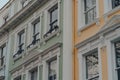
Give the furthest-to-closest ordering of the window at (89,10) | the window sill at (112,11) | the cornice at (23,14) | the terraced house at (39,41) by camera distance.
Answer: the cornice at (23,14), the terraced house at (39,41), the window at (89,10), the window sill at (112,11)

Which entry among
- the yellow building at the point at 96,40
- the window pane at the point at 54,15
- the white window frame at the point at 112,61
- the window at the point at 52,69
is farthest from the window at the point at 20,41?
the white window frame at the point at 112,61

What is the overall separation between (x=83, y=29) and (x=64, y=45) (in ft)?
4.53

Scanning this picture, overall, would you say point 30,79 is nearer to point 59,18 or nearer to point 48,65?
point 48,65

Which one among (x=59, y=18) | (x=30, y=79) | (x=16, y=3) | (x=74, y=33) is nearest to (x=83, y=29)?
(x=74, y=33)

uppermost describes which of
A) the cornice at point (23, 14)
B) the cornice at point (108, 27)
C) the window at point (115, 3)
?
the cornice at point (23, 14)

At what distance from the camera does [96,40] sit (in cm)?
1683

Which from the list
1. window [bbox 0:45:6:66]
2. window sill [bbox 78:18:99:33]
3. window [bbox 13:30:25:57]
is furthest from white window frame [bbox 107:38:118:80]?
window [bbox 0:45:6:66]

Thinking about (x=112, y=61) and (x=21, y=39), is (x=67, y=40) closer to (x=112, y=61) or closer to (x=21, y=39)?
(x=112, y=61)

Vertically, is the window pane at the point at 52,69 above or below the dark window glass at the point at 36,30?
below

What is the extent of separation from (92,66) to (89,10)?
127 inches

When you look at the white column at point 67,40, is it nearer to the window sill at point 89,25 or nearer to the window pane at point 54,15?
the window sill at point 89,25

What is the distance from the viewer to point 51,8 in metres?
21.3

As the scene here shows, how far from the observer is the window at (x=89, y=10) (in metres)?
18.1

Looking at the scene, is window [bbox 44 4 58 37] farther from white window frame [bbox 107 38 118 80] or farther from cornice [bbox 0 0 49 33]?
white window frame [bbox 107 38 118 80]
